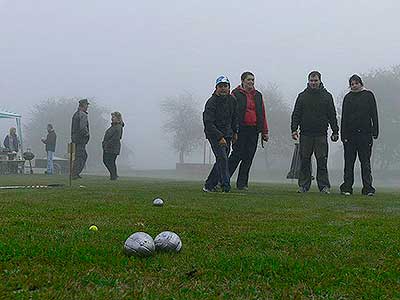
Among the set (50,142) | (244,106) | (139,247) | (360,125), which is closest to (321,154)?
(360,125)

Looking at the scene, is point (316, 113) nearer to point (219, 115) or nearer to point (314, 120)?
point (314, 120)

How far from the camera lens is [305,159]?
976 centimetres

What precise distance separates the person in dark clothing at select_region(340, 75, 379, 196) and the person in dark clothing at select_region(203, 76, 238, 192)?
6.72 ft

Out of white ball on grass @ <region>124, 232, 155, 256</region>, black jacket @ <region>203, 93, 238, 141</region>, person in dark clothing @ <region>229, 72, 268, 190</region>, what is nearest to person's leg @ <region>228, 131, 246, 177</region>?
person in dark clothing @ <region>229, 72, 268, 190</region>

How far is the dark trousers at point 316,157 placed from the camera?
9.65 meters

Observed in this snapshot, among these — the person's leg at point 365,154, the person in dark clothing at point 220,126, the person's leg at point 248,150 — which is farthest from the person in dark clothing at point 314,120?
the person in dark clothing at point 220,126

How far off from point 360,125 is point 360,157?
0.57 m

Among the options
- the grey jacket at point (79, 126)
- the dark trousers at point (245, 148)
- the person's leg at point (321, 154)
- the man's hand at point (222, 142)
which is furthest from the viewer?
the grey jacket at point (79, 126)

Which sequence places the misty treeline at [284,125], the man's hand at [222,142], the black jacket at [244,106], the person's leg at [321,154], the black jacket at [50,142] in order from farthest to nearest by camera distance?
the misty treeline at [284,125] < the black jacket at [50,142] < the black jacket at [244,106] < the person's leg at [321,154] < the man's hand at [222,142]

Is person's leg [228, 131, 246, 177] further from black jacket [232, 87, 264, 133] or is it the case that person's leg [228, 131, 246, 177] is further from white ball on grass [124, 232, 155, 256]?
white ball on grass [124, 232, 155, 256]

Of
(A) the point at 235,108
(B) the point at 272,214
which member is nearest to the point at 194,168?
(A) the point at 235,108

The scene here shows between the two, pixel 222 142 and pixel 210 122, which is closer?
pixel 222 142

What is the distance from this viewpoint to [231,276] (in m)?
2.84

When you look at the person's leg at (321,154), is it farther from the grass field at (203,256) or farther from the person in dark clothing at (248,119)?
the grass field at (203,256)
